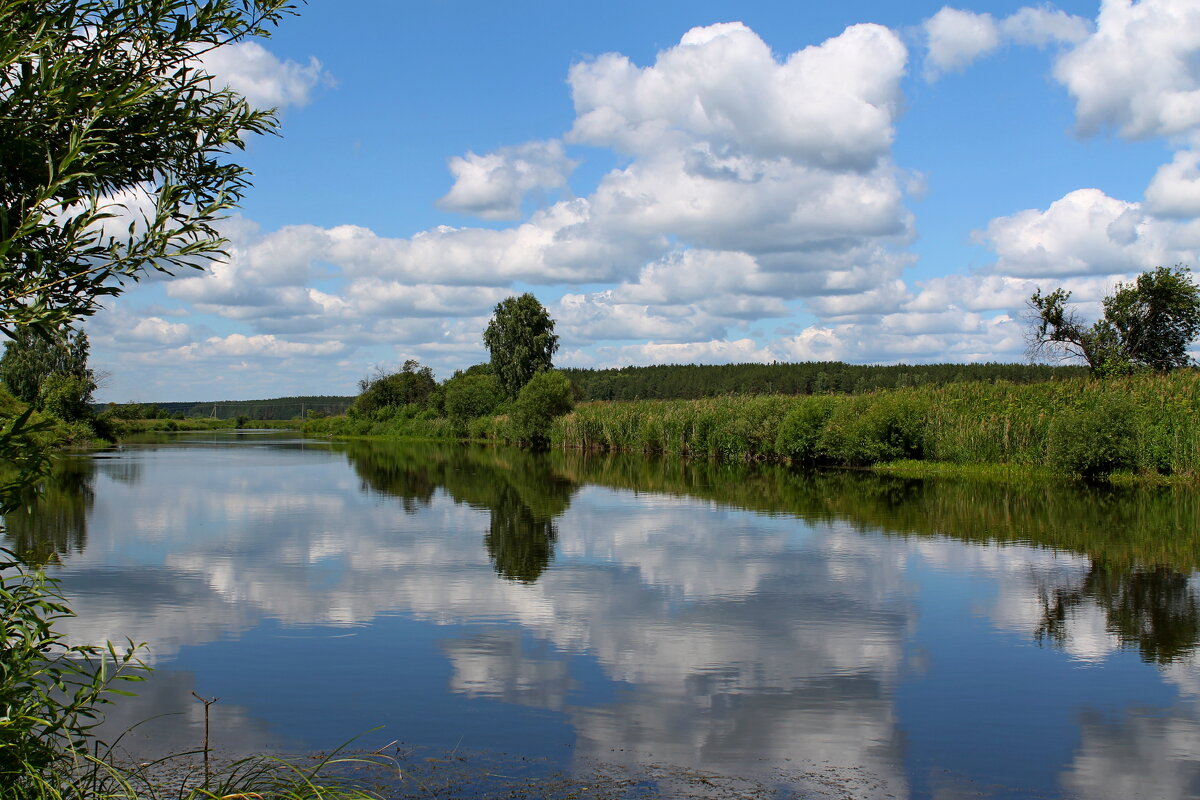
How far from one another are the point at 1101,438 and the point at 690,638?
66.0ft

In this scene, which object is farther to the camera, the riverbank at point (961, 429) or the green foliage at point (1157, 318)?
the green foliage at point (1157, 318)

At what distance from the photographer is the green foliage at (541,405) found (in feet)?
187

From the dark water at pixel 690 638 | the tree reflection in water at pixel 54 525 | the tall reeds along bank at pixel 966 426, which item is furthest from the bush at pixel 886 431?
the tree reflection in water at pixel 54 525

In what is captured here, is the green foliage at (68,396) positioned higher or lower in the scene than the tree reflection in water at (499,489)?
higher

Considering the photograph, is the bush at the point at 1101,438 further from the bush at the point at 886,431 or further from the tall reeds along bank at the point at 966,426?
the bush at the point at 886,431

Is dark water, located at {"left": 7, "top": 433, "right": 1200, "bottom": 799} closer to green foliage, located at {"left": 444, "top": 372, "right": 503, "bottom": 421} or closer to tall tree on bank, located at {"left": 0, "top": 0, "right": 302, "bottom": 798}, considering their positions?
tall tree on bank, located at {"left": 0, "top": 0, "right": 302, "bottom": 798}

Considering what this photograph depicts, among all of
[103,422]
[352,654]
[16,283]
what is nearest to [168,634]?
[352,654]

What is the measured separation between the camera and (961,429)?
3034 cm

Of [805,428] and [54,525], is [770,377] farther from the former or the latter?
[54,525]

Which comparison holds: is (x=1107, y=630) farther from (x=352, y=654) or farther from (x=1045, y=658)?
(x=352, y=654)

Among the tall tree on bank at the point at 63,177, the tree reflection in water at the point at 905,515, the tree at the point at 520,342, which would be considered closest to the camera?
the tall tree on bank at the point at 63,177

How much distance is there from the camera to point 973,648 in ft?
29.9

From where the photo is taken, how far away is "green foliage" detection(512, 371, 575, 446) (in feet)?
187

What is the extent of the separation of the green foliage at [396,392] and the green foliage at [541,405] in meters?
26.4
